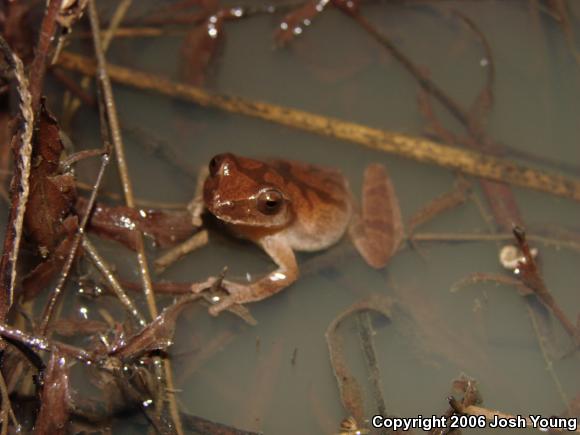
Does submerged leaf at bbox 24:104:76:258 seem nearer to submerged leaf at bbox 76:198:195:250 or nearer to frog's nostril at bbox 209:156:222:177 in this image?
submerged leaf at bbox 76:198:195:250

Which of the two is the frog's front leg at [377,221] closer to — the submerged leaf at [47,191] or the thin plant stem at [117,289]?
the thin plant stem at [117,289]

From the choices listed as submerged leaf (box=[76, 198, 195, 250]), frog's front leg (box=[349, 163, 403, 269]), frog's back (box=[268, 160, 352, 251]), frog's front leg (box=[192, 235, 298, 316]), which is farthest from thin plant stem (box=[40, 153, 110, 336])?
frog's front leg (box=[349, 163, 403, 269])

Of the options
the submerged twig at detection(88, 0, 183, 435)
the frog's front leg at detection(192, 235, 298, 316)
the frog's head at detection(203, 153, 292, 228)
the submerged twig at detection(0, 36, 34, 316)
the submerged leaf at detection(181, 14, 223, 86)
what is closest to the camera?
the submerged twig at detection(0, 36, 34, 316)

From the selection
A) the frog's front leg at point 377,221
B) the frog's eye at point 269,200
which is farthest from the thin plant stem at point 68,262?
the frog's front leg at point 377,221

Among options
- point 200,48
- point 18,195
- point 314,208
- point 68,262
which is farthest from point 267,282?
point 200,48

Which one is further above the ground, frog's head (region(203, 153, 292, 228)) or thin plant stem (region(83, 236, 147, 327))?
frog's head (region(203, 153, 292, 228))

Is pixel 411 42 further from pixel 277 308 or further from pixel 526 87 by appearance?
pixel 277 308

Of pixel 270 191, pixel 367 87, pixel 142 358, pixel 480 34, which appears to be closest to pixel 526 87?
pixel 480 34
